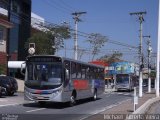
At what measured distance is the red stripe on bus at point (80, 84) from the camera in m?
26.8

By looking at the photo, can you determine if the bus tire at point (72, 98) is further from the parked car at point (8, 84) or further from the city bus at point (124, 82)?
the city bus at point (124, 82)

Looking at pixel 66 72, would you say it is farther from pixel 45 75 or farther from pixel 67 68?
pixel 45 75

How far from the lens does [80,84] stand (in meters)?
28.1

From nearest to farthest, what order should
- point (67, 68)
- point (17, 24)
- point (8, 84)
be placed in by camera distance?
point (67, 68)
point (8, 84)
point (17, 24)

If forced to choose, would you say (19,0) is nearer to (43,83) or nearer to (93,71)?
(93,71)

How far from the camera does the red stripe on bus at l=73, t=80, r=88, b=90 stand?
2677 cm

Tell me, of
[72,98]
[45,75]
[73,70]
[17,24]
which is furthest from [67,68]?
[17,24]

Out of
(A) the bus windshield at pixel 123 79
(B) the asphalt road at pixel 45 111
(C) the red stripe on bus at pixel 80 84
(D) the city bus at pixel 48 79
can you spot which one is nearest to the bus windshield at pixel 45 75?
(D) the city bus at pixel 48 79

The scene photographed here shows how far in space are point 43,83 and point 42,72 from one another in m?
0.65

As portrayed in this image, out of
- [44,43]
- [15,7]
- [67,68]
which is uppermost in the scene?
[15,7]

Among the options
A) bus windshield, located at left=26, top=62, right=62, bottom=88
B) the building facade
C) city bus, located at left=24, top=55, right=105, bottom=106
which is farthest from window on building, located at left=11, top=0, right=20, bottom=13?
bus windshield, located at left=26, top=62, right=62, bottom=88

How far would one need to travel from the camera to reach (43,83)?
24.1 meters

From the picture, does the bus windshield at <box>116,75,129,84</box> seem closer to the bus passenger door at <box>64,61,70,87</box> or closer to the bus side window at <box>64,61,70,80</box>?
the bus side window at <box>64,61,70,80</box>

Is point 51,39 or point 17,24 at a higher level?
point 17,24
